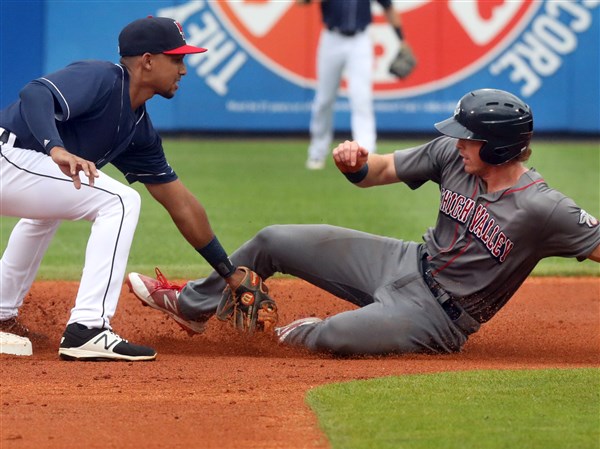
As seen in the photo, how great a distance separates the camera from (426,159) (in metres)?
5.67

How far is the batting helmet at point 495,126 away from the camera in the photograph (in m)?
5.23

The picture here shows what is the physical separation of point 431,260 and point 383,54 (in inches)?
447

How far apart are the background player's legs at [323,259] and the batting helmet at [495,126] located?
0.70 m

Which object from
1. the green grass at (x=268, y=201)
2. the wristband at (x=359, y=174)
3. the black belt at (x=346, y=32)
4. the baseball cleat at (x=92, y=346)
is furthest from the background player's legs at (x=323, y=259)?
the black belt at (x=346, y=32)

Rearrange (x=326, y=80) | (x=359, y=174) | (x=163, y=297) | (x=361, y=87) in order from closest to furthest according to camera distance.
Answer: (x=359, y=174) < (x=163, y=297) < (x=361, y=87) < (x=326, y=80)

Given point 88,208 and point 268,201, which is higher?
point 88,208

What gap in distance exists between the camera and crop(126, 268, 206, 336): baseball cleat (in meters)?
5.96

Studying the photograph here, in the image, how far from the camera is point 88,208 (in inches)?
210

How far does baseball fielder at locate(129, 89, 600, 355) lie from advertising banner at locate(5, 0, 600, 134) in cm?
1106

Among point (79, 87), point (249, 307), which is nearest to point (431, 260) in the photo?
point (249, 307)

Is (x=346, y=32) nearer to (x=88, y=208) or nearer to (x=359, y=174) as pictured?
(x=359, y=174)

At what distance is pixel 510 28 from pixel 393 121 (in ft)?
6.80

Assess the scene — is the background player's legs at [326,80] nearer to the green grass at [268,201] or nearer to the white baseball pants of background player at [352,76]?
the white baseball pants of background player at [352,76]

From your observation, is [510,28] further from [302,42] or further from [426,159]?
[426,159]
